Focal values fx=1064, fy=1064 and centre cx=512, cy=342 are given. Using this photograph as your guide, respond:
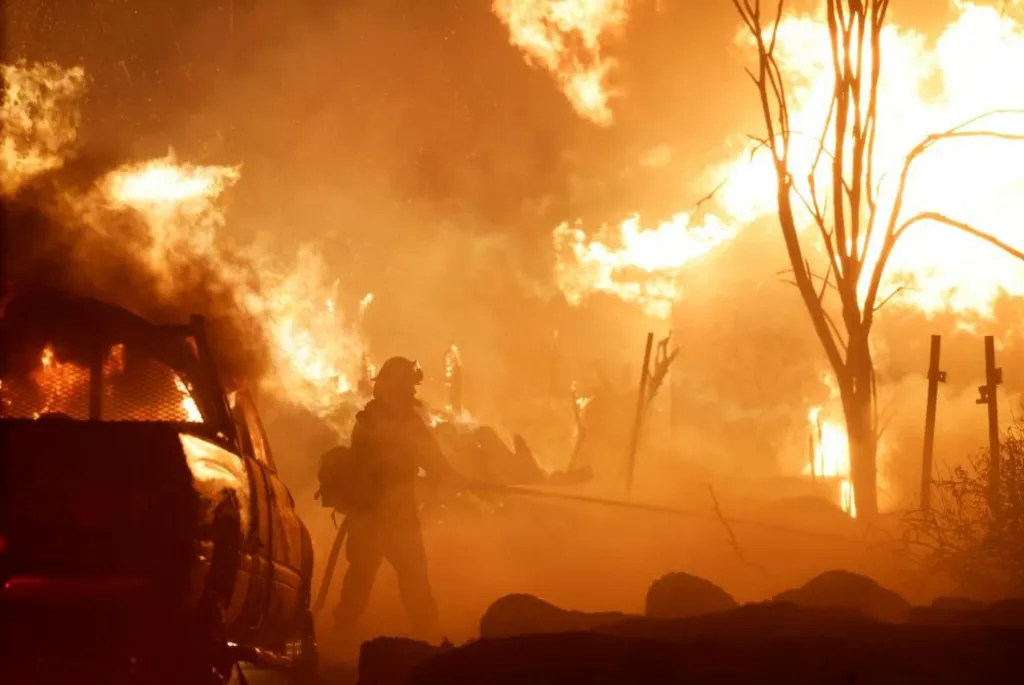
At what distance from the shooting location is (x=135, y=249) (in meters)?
7.62

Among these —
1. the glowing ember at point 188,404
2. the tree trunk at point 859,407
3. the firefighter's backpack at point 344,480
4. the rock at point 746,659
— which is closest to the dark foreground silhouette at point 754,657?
the rock at point 746,659

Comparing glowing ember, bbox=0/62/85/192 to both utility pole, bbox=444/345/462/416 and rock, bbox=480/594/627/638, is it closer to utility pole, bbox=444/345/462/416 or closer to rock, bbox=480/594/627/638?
rock, bbox=480/594/627/638

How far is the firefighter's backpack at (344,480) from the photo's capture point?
10445mm

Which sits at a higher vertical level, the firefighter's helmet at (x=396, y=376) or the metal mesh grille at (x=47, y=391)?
the firefighter's helmet at (x=396, y=376)

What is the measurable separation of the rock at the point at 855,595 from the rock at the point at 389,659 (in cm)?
281

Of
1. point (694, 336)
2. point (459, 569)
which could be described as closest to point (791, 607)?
point (459, 569)

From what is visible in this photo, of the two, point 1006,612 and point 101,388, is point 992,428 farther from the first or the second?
point 101,388

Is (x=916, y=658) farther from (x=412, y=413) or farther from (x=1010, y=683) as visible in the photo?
(x=412, y=413)

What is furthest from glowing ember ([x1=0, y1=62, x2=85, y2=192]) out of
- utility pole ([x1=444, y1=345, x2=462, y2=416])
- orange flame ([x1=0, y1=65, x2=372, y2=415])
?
utility pole ([x1=444, y1=345, x2=462, y2=416])

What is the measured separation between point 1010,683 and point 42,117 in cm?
1000

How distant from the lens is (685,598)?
315 inches

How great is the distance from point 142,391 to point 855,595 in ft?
16.4

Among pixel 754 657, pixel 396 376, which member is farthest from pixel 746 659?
pixel 396 376

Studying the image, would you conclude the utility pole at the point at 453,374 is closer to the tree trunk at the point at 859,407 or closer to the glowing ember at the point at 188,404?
the tree trunk at the point at 859,407
